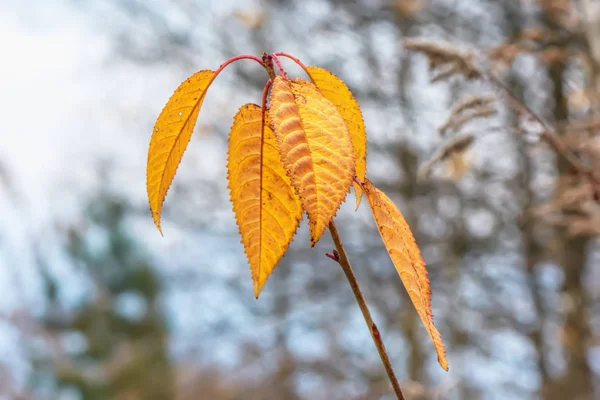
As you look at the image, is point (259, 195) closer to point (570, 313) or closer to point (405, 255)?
point (405, 255)

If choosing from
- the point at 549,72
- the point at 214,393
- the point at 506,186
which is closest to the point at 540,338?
the point at 506,186

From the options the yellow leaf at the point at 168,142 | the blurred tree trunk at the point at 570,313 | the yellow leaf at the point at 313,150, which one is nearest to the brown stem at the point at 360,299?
the yellow leaf at the point at 313,150

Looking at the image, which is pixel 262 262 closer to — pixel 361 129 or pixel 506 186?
pixel 361 129

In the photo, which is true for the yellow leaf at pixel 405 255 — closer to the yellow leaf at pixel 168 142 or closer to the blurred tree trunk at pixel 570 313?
the yellow leaf at pixel 168 142

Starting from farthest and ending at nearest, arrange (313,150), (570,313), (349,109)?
1. (570,313)
2. (349,109)
3. (313,150)

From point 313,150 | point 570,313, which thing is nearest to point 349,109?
point 313,150

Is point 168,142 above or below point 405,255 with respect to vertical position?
above

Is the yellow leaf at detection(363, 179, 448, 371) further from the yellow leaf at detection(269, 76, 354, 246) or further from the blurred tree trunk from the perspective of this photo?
the blurred tree trunk
